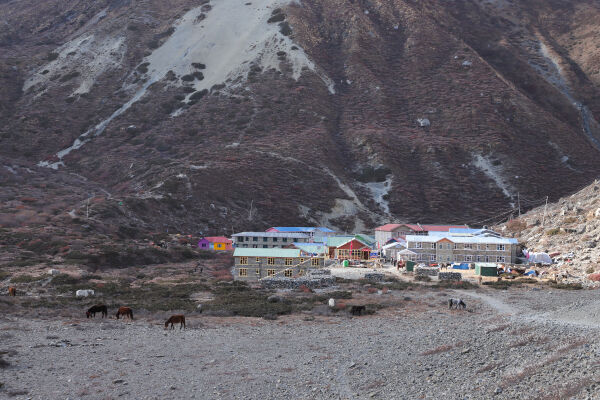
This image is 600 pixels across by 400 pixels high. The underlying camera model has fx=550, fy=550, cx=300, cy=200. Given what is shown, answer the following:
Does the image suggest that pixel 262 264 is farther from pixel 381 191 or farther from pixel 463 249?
pixel 381 191

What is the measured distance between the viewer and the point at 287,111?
10931 centimetres

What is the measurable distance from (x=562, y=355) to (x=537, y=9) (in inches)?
6944

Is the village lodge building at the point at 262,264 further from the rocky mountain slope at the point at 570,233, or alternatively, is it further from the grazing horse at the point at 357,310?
the rocky mountain slope at the point at 570,233

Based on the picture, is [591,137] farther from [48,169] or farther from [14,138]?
[14,138]

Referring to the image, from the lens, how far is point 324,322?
1000 inches

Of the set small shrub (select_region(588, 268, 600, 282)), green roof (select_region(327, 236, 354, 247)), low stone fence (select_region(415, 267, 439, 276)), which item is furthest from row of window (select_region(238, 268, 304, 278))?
small shrub (select_region(588, 268, 600, 282))

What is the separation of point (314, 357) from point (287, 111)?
307ft

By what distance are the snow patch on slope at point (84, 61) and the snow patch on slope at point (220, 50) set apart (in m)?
0.43

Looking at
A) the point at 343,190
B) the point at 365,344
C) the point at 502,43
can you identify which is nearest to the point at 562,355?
the point at 365,344

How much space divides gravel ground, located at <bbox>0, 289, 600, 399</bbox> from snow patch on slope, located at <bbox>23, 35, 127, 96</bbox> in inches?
4231

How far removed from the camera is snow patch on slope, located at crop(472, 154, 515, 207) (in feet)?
304

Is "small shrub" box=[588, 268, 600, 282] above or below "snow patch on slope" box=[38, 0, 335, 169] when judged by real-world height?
below

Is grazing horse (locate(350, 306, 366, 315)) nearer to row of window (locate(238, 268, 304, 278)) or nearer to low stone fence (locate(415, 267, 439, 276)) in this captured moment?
row of window (locate(238, 268, 304, 278))

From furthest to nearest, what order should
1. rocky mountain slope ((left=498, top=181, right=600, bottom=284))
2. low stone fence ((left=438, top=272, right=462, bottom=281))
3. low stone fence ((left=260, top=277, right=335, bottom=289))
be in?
1. low stone fence ((left=438, top=272, right=462, bottom=281))
2. rocky mountain slope ((left=498, top=181, right=600, bottom=284))
3. low stone fence ((left=260, top=277, right=335, bottom=289))
